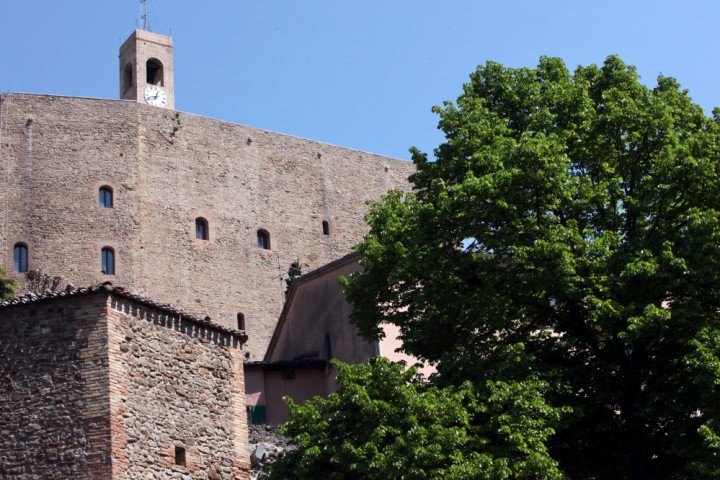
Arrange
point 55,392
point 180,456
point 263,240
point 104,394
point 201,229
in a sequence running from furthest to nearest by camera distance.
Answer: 1. point 263,240
2. point 201,229
3. point 180,456
4. point 55,392
5. point 104,394

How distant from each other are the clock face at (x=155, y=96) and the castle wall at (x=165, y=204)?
309 cm

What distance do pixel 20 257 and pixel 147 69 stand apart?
468 inches

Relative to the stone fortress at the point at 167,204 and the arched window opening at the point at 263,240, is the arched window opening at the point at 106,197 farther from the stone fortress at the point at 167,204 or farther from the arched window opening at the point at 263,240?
the arched window opening at the point at 263,240

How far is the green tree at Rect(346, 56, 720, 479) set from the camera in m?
20.4

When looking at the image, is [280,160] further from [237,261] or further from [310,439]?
[310,439]

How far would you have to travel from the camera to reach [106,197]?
2009 inches

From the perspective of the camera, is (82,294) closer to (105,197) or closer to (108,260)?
(108,260)

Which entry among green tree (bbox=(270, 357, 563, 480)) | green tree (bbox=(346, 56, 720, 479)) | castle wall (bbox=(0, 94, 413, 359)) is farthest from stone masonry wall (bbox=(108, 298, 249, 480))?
castle wall (bbox=(0, 94, 413, 359))

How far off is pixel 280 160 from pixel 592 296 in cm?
3612

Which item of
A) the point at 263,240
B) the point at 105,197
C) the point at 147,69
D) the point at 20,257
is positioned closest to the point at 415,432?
the point at 20,257

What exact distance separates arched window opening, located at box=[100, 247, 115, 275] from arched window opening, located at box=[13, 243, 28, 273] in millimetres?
2637

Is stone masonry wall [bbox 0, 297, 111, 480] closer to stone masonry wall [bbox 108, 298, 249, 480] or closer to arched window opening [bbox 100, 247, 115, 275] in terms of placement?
stone masonry wall [bbox 108, 298, 249, 480]

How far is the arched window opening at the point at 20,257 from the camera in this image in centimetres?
4922

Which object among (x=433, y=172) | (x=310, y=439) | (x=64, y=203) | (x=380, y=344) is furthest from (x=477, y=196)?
(x=64, y=203)
